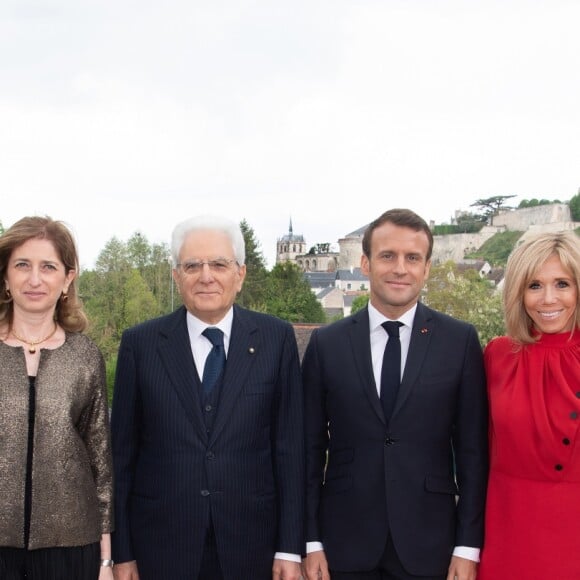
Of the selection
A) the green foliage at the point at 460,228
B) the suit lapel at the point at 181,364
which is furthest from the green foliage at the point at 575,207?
the suit lapel at the point at 181,364

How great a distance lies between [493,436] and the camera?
354 centimetres

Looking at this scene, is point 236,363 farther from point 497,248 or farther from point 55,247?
point 497,248

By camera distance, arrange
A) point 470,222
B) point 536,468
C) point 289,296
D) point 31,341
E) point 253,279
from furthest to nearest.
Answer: point 470,222 < point 289,296 < point 253,279 < point 536,468 < point 31,341

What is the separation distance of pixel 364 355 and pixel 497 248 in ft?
294

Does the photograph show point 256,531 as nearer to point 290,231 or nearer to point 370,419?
point 370,419

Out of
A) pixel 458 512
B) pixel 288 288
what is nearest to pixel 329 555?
pixel 458 512

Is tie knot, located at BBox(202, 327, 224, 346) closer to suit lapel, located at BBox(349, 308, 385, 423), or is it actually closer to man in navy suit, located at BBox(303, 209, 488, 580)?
man in navy suit, located at BBox(303, 209, 488, 580)

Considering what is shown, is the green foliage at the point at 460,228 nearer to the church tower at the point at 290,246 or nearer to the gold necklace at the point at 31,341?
the church tower at the point at 290,246

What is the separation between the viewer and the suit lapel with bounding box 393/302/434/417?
3.49 metres

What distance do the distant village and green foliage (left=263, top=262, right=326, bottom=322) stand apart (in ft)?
46.8

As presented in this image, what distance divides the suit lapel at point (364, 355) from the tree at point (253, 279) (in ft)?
160

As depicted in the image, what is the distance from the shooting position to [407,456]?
348 centimetres

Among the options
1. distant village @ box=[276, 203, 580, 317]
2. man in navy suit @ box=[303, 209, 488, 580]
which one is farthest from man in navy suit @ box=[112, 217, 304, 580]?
distant village @ box=[276, 203, 580, 317]

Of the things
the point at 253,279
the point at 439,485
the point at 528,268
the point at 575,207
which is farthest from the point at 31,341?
the point at 575,207
